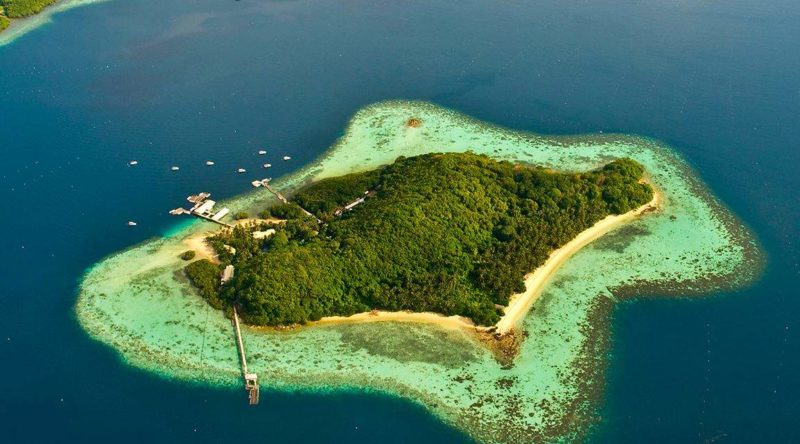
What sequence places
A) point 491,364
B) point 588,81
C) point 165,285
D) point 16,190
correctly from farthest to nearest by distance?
point 588,81 < point 16,190 < point 165,285 < point 491,364

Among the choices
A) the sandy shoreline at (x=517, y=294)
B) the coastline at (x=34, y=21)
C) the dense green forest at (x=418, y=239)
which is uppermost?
the coastline at (x=34, y=21)

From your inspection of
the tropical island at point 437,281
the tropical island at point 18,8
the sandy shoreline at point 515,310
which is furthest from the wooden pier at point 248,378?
the tropical island at point 18,8

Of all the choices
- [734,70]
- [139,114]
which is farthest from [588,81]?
[139,114]

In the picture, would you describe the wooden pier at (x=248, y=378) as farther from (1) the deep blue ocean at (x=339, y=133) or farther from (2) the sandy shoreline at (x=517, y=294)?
(2) the sandy shoreline at (x=517, y=294)

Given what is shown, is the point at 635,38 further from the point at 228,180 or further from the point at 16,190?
the point at 16,190

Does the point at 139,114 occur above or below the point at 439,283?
above

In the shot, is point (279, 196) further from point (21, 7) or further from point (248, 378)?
point (21, 7)
